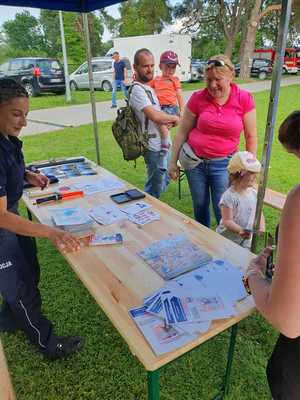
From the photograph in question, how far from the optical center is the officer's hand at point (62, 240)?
145 centimetres

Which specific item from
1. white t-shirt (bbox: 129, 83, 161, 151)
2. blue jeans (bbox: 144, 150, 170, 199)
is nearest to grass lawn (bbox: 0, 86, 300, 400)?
blue jeans (bbox: 144, 150, 170, 199)

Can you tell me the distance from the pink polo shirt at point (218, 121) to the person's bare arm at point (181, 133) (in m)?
0.05

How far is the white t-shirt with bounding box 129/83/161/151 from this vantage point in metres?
2.51

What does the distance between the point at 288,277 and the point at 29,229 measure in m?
1.08

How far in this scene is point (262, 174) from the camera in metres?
1.49

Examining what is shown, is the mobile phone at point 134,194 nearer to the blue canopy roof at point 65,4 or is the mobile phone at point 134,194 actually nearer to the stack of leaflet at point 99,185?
the stack of leaflet at point 99,185

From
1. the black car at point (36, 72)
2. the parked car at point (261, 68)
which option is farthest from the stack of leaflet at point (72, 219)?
the parked car at point (261, 68)

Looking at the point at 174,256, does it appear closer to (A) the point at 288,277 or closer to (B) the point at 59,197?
(A) the point at 288,277

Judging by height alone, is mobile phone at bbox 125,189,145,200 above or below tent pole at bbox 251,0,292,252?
below

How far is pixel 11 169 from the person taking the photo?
1463mm

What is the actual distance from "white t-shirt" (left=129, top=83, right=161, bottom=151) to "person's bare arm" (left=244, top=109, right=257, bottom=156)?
77 centimetres

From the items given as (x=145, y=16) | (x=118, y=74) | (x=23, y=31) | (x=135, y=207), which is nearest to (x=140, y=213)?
(x=135, y=207)

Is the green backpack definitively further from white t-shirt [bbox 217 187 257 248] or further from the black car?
the black car

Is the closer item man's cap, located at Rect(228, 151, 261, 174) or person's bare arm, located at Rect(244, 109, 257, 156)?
man's cap, located at Rect(228, 151, 261, 174)
